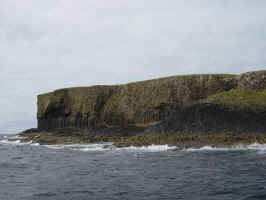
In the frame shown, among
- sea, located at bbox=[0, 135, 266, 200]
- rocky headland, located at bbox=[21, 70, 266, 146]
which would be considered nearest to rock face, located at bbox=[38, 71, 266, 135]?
rocky headland, located at bbox=[21, 70, 266, 146]

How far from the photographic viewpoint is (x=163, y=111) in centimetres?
5041

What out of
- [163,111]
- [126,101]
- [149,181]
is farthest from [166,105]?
[149,181]

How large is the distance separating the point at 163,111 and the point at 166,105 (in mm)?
1118

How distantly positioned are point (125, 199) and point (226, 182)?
15.5 feet

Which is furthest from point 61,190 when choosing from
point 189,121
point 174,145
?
point 189,121

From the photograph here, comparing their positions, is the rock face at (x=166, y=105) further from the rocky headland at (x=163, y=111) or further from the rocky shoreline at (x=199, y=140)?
the rocky shoreline at (x=199, y=140)

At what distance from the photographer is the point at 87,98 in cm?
6156

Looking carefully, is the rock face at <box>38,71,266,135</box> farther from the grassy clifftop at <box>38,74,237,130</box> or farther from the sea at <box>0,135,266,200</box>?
the sea at <box>0,135,266,200</box>

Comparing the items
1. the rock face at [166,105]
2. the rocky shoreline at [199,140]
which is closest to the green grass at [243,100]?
the rock face at [166,105]

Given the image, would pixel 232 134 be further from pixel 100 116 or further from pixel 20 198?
pixel 100 116

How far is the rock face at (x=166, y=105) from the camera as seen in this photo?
34000mm

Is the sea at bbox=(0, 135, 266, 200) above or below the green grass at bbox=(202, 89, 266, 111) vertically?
below

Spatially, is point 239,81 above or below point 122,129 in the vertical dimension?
above

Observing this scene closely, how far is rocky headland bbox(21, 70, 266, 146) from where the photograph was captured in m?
33.0
